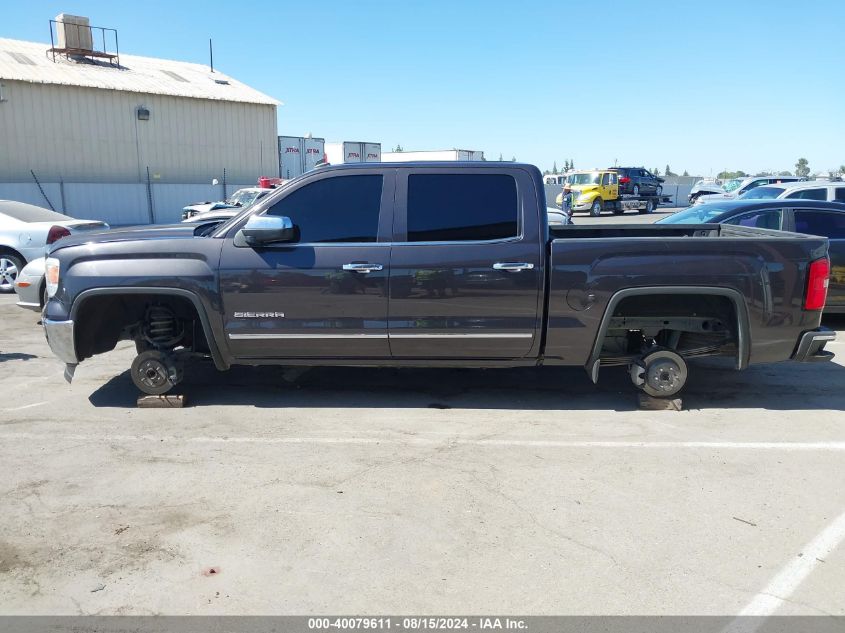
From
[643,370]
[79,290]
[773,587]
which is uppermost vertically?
[79,290]

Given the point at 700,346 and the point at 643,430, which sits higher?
the point at 700,346

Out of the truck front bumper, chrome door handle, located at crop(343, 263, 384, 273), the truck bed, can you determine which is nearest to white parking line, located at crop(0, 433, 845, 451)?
the truck front bumper

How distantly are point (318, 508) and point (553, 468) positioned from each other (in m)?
1.59

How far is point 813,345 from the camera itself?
5.43 metres

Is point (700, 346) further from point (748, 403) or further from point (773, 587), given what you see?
point (773, 587)

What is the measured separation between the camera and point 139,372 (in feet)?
19.0

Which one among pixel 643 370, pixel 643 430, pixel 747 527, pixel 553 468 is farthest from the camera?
pixel 643 370

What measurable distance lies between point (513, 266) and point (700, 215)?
5.21 m

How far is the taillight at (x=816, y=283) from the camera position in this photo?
5320 millimetres

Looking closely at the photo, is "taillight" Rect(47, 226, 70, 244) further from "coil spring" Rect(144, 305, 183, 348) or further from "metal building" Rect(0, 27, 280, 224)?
"metal building" Rect(0, 27, 280, 224)

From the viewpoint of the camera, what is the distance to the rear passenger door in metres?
8.35

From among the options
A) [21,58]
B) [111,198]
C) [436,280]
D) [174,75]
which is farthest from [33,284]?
[174,75]

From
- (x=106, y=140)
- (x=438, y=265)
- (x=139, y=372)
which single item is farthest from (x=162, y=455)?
(x=106, y=140)

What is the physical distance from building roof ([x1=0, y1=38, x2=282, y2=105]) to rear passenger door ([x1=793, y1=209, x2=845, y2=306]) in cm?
2623
